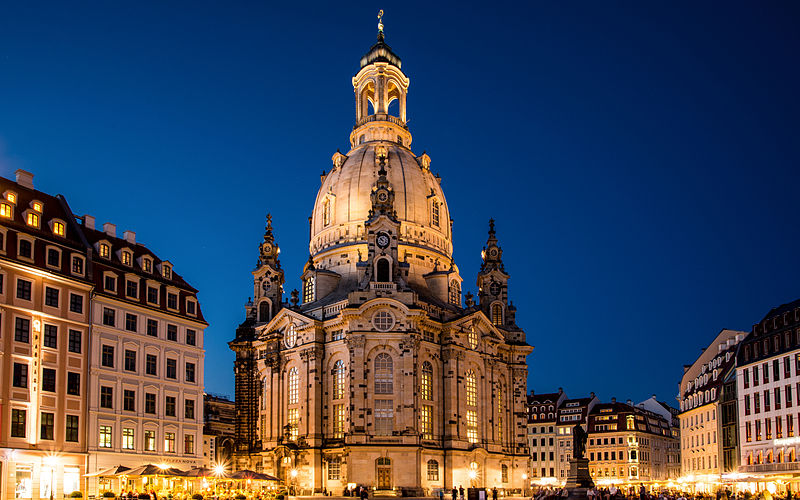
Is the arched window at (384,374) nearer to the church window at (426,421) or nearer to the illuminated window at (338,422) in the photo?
the church window at (426,421)

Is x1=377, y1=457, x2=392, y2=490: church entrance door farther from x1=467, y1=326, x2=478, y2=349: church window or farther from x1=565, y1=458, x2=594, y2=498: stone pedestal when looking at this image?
x1=565, y1=458, x2=594, y2=498: stone pedestal

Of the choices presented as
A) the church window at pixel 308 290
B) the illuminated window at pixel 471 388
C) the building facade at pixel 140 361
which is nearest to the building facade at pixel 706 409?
the illuminated window at pixel 471 388

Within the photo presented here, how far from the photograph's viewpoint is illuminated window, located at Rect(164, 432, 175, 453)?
71125 millimetres

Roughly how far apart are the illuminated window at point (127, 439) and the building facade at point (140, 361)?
0.15 feet

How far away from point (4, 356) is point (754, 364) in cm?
6865

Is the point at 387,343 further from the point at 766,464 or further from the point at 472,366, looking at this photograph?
the point at 766,464

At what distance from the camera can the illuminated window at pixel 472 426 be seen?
336 ft

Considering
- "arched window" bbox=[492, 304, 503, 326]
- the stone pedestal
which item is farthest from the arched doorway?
the stone pedestal

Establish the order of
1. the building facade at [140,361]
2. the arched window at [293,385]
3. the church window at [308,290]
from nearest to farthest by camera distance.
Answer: the building facade at [140,361], the arched window at [293,385], the church window at [308,290]

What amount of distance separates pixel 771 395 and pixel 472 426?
3384 centimetres

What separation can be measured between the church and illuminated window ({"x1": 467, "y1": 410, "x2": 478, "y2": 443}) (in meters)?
0.13

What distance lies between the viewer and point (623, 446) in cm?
15212

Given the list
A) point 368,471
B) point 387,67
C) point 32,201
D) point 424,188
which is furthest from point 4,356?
point 387,67

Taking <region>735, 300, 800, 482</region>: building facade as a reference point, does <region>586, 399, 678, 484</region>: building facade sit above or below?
below
